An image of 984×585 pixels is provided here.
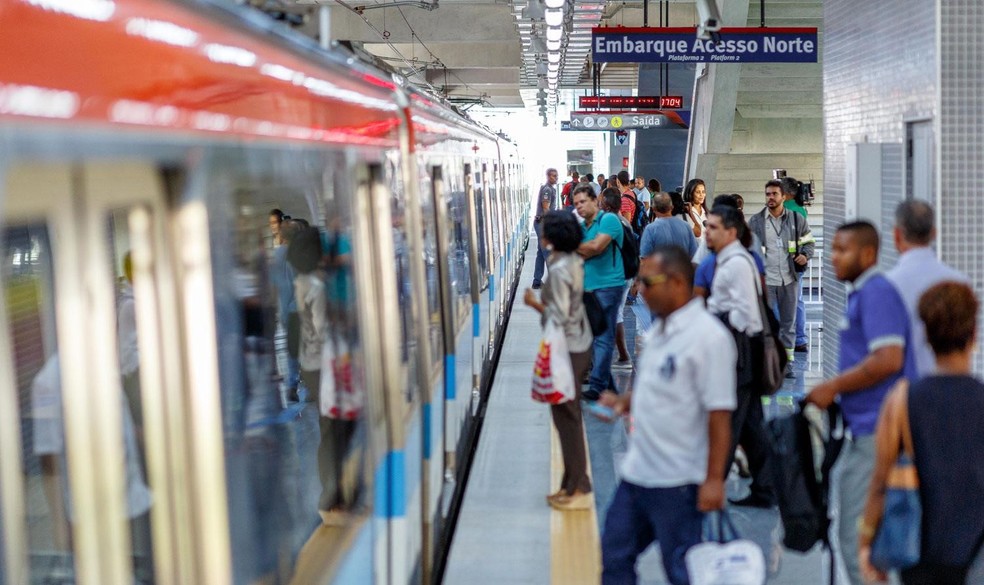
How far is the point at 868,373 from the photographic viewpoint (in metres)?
4.48

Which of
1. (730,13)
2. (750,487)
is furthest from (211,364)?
(730,13)

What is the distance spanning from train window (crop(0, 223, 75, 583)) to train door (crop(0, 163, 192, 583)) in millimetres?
12

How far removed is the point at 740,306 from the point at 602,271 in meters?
3.43

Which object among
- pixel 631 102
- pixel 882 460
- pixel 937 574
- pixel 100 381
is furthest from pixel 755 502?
pixel 631 102

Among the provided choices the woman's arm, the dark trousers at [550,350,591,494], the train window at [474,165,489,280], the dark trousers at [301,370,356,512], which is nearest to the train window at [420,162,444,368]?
the dark trousers at [550,350,591,494]

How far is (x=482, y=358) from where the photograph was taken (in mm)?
10359

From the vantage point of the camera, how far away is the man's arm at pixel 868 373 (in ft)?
14.6

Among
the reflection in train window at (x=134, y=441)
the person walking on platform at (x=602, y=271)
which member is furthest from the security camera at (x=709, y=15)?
the reflection in train window at (x=134, y=441)

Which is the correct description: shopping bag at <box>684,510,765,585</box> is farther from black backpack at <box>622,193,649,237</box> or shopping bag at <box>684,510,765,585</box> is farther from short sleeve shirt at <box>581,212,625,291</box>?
black backpack at <box>622,193,649,237</box>

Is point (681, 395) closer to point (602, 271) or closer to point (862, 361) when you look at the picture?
point (862, 361)

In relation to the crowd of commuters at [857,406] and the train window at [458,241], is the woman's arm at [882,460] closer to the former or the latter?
the crowd of commuters at [857,406]

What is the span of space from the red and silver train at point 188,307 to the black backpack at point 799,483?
140 centimetres

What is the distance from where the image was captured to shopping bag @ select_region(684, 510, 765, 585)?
4.26 metres

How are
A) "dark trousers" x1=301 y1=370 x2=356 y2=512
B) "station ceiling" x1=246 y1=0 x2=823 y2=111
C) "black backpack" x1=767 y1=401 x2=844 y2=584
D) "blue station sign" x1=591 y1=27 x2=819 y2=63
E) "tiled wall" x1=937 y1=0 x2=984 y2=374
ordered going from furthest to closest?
"station ceiling" x1=246 y1=0 x2=823 y2=111 → "blue station sign" x1=591 y1=27 x2=819 y2=63 → "tiled wall" x1=937 y1=0 x2=984 y2=374 → "black backpack" x1=767 y1=401 x2=844 y2=584 → "dark trousers" x1=301 y1=370 x2=356 y2=512
